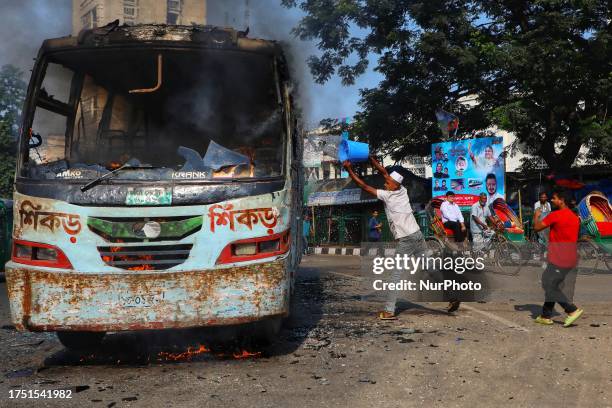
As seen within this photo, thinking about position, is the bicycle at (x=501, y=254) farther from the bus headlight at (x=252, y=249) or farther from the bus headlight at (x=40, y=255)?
the bus headlight at (x=40, y=255)

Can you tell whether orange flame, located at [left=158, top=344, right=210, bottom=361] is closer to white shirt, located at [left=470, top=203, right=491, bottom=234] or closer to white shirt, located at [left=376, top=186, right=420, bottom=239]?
white shirt, located at [left=376, top=186, right=420, bottom=239]

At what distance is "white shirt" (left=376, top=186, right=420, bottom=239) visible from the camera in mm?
7211

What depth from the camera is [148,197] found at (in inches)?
187

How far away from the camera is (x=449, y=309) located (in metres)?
7.44

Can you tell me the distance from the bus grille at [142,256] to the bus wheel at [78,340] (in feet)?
3.95

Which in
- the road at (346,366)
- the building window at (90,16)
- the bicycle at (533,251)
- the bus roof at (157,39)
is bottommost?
the road at (346,366)

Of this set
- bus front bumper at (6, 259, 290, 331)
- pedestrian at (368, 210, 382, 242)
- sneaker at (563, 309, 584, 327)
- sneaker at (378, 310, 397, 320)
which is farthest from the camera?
pedestrian at (368, 210, 382, 242)

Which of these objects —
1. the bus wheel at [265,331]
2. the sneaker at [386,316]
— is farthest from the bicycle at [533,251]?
the bus wheel at [265,331]

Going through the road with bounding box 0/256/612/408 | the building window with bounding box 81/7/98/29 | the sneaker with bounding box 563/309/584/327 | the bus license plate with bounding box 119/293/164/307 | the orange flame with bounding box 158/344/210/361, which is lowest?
the orange flame with bounding box 158/344/210/361

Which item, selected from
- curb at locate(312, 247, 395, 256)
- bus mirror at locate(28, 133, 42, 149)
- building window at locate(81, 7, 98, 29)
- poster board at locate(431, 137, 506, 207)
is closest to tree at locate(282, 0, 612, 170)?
poster board at locate(431, 137, 506, 207)

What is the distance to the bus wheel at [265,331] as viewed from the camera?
559 cm

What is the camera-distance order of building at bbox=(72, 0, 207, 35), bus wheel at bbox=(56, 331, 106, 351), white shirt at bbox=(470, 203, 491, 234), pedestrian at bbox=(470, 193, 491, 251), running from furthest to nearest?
white shirt at bbox=(470, 203, 491, 234) < pedestrian at bbox=(470, 193, 491, 251) < building at bbox=(72, 0, 207, 35) < bus wheel at bbox=(56, 331, 106, 351)

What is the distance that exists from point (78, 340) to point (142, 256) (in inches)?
55.0

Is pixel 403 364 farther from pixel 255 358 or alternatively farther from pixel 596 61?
pixel 596 61
